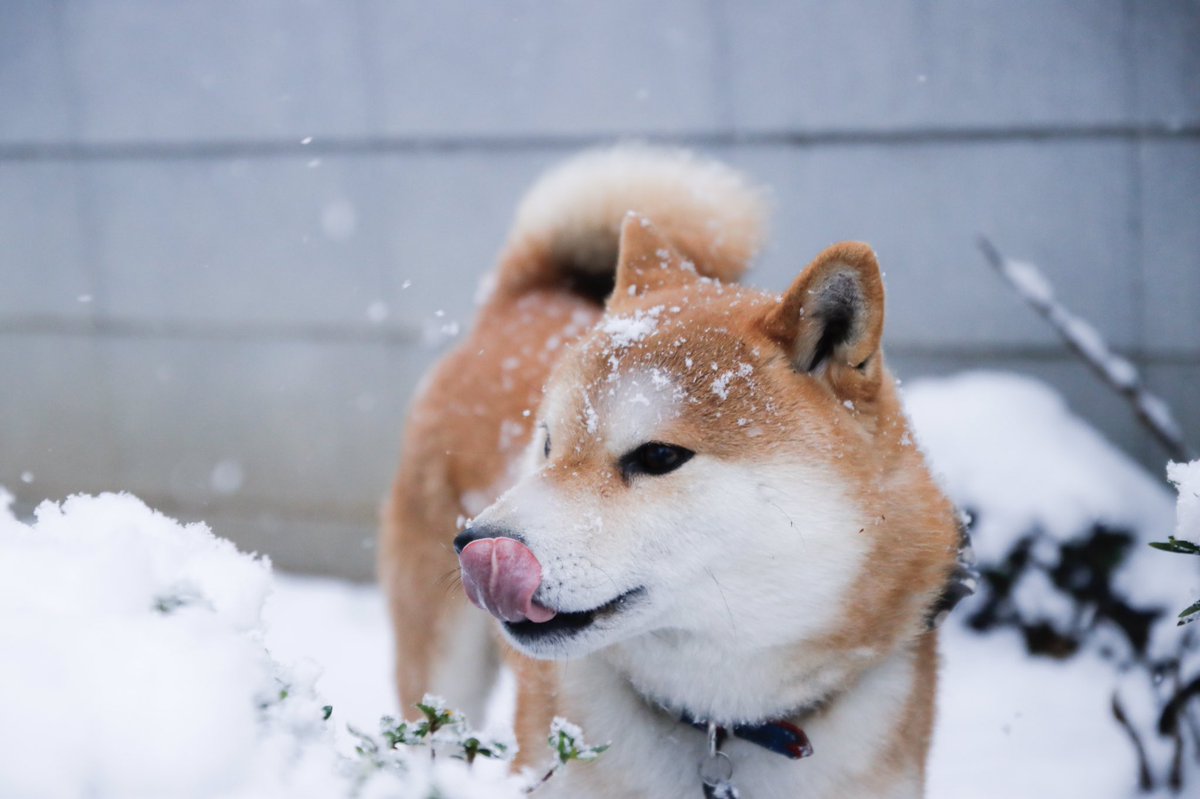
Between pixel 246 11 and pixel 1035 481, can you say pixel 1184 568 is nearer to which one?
pixel 1035 481

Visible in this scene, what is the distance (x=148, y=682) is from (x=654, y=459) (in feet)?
2.58

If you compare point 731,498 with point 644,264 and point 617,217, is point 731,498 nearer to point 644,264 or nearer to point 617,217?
point 644,264

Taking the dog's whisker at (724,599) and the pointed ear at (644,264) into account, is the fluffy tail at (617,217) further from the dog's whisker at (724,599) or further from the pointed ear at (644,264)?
the dog's whisker at (724,599)

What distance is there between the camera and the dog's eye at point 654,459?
4.93 ft

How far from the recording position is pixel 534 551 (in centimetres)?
138

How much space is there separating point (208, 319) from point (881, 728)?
11.5 ft

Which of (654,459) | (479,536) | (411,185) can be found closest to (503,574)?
(479,536)

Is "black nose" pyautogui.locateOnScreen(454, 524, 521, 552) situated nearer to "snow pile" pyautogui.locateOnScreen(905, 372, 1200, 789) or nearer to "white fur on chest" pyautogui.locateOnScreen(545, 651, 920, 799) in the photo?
"white fur on chest" pyautogui.locateOnScreen(545, 651, 920, 799)

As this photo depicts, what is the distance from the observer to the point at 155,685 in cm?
88

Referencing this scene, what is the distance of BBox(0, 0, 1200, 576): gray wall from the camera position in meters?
3.35

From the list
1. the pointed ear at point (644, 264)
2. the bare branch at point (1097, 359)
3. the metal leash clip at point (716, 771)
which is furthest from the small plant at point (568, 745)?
the bare branch at point (1097, 359)

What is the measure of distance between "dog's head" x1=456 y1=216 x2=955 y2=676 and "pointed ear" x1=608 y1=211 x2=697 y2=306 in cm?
29

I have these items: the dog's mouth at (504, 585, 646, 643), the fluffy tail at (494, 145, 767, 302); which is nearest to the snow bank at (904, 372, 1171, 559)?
the fluffy tail at (494, 145, 767, 302)

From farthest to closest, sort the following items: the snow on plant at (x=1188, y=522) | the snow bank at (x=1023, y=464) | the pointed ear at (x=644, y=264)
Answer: the snow bank at (x=1023, y=464) < the pointed ear at (x=644, y=264) < the snow on plant at (x=1188, y=522)
